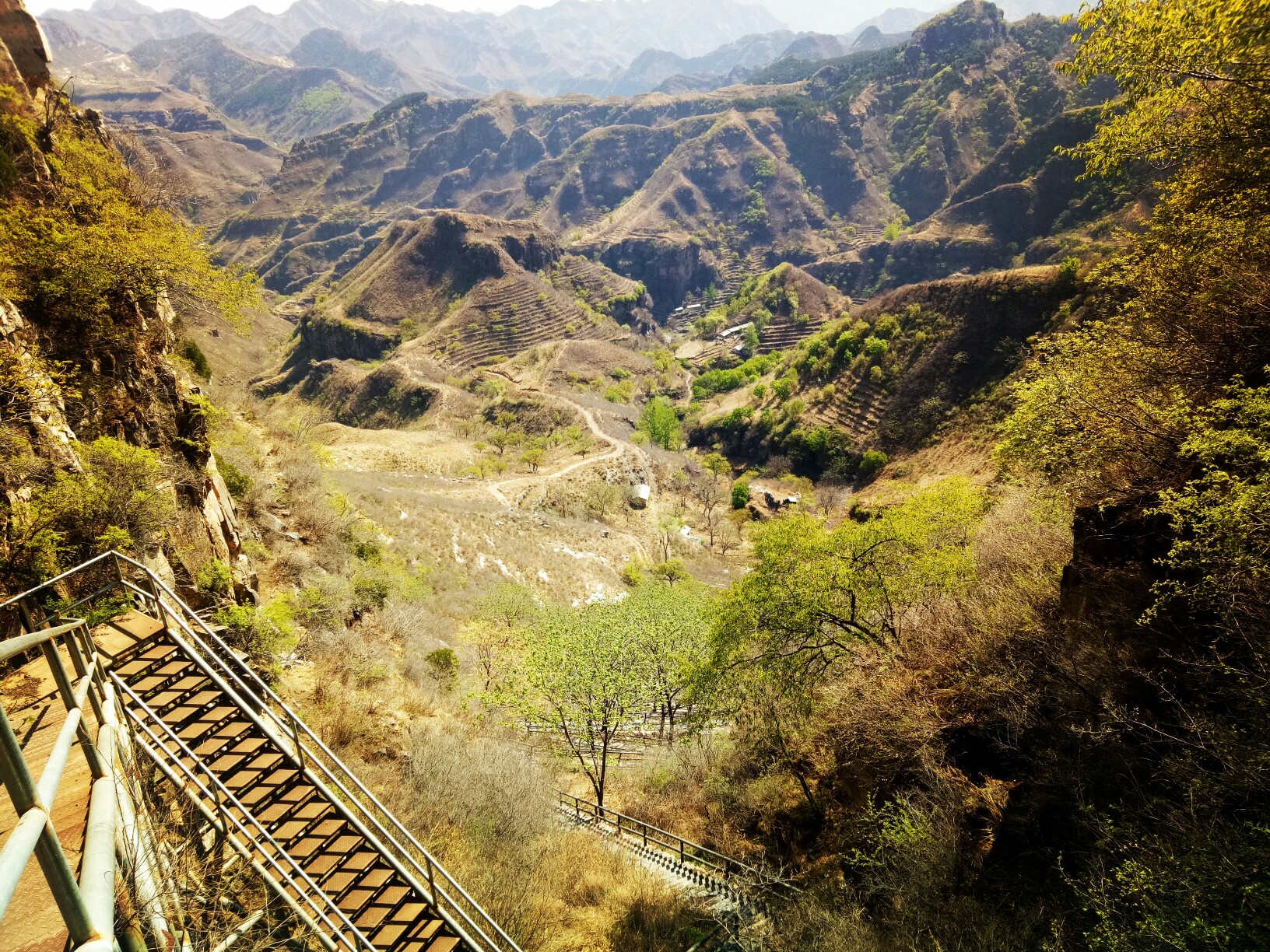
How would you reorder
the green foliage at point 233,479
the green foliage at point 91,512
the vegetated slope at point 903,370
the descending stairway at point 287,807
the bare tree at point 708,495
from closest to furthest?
1. the descending stairway at point 287,807
2. the green foliage at point 91,512
3. the green foliage at point 233,479
4. the vegetated slope at point 903,370
5. the bare tree at point 708,495

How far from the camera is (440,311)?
414 ft

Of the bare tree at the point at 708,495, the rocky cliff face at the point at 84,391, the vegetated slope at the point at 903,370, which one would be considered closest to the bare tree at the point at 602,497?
the bare tree at the point at 708,495

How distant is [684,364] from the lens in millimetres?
136375

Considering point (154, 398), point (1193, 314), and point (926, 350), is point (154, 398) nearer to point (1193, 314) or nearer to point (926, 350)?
point (1193, 314)

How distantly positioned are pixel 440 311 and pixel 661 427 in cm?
6703

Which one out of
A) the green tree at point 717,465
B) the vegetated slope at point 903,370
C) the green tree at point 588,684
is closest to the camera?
the green tree at point 588,684

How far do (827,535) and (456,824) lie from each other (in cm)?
1118

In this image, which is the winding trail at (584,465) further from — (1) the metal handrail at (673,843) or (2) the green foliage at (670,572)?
(1) the metal handrail at (673,843)

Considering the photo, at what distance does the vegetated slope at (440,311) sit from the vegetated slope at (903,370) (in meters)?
59.6

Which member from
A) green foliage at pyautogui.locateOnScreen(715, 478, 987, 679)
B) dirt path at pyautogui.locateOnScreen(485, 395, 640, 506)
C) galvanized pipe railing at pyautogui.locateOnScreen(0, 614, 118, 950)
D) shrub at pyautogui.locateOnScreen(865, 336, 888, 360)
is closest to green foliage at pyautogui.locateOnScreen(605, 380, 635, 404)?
dirt path at pyautogui.locateOnScreen(485, 395, 640, 506)

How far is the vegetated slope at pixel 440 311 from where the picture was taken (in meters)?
105

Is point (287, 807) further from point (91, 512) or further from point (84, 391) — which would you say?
point (84, 391)

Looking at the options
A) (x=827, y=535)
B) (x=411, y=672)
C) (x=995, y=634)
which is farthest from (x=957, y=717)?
(x=411, y=672)

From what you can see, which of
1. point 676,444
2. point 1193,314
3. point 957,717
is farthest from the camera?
point 676,444
